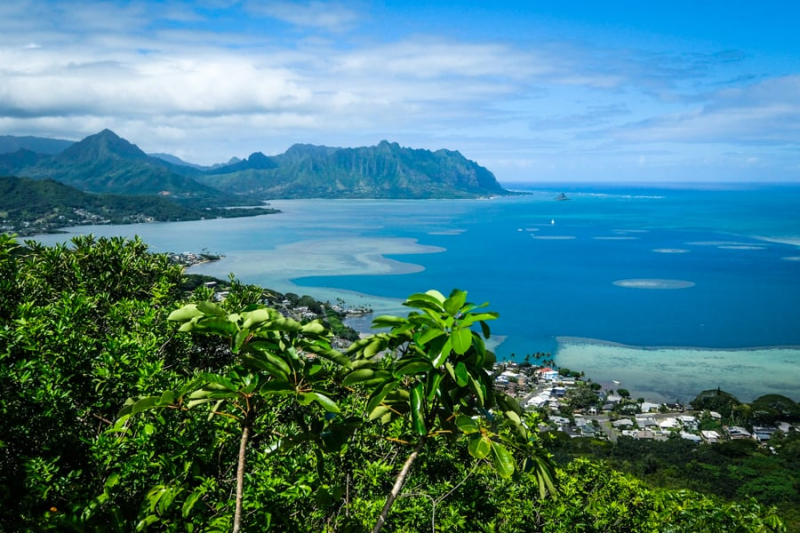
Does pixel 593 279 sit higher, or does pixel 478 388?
pixel 478 388

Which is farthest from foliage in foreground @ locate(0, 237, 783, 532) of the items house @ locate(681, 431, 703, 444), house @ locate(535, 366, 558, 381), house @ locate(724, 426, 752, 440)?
house @ locate(535, 366, 558, 381)

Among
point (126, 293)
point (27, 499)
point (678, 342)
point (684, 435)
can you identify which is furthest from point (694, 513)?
point (678, 342)

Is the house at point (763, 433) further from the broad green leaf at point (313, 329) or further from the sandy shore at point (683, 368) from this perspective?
the broad green leaf at point (313, 329)

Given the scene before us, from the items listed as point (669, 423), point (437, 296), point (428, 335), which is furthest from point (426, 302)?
point (669, 423)

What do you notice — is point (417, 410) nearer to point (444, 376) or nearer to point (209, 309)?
point (444, 376)

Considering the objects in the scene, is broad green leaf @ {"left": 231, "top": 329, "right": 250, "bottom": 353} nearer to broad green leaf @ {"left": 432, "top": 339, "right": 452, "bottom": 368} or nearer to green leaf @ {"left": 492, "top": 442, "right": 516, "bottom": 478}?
broad green leaf @ {"left": 432, "top": 339, "right": 452, "bottom": 368}

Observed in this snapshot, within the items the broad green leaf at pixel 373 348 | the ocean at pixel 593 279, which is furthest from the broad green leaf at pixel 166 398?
the ocean at pixel 593 279

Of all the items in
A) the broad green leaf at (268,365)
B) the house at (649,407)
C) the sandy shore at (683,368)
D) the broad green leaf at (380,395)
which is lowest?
the house at (649,407)
